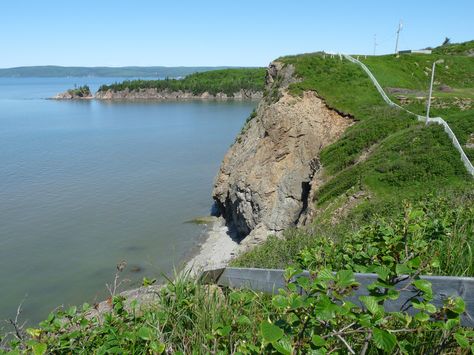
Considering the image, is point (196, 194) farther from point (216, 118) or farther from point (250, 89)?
point (250, 89)

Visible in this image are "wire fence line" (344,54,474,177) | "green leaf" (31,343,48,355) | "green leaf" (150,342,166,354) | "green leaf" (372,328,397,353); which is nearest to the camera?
"green leaf" (372,328,397,353)

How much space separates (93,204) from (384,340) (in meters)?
44.1

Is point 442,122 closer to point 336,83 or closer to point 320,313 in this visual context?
point 336,83

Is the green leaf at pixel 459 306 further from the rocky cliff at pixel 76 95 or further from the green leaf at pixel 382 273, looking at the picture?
the rocky cliff at pixel 76 95

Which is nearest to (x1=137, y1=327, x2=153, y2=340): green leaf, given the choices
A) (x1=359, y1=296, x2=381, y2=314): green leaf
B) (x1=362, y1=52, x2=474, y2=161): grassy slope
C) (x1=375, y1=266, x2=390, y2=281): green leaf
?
(x1=359, y1=296, x2=381, y2=314): green leaf

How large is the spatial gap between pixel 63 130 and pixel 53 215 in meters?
56.9

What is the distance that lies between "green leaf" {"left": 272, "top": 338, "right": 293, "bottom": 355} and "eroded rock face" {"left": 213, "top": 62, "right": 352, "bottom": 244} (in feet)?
93.1

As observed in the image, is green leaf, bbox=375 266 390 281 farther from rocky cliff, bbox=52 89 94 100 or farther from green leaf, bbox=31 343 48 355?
rocky cliff, bbox=52 89 94 100

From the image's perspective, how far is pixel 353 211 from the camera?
20312 millimetres

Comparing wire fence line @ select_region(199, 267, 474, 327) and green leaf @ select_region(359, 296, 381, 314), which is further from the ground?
green leaf @ select_region(359, 296, 381, 314)

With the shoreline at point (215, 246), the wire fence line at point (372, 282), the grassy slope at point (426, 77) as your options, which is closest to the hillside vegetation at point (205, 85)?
the grassy slope at point (426, 77)

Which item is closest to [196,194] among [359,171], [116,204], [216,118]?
[116,204]

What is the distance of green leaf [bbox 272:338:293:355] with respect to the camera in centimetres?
278

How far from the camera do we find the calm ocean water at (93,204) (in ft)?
97.3
